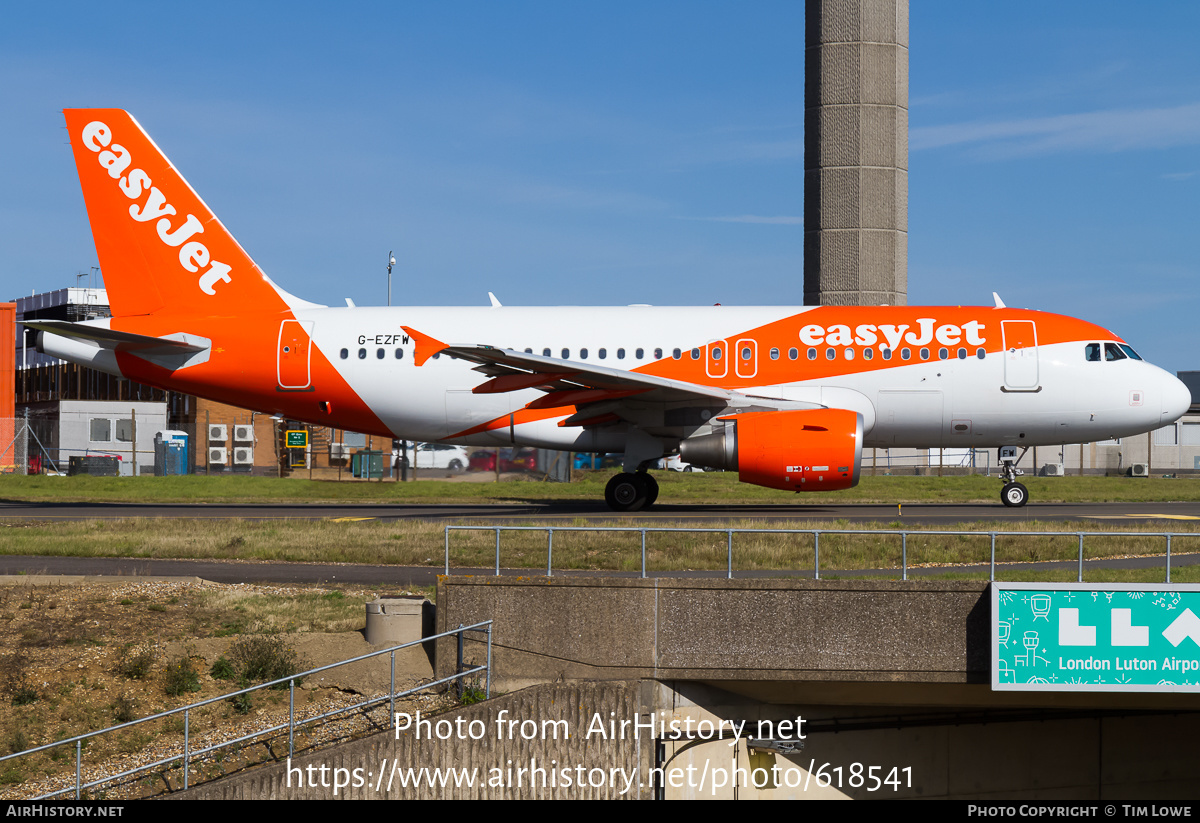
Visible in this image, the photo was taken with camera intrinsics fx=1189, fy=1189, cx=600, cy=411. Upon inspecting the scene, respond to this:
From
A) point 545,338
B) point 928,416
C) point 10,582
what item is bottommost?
point 10,582

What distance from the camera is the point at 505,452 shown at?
41.2 meters

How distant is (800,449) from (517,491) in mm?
14129

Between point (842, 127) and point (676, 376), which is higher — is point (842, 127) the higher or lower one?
the higher one

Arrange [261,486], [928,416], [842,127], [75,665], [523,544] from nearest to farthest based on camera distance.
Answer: [75,665] < [523,544] < [928,416] < [261,486] < [842,127]

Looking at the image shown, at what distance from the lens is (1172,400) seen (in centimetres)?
2847

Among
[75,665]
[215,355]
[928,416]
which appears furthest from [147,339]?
[928,416]

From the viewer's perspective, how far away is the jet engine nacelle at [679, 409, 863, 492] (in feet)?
84.3

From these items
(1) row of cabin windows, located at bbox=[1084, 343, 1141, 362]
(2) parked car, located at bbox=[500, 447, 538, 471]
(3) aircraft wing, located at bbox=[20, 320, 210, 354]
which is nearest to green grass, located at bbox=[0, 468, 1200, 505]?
(2) parked car, located at bbox=[500, 447, 538, 471]

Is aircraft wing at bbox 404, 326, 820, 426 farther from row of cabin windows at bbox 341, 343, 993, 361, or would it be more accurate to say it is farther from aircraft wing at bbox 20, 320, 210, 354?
aircraft wing at bbox 20, 320, 210, 354

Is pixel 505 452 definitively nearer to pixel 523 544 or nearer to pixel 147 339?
pixel 147 339

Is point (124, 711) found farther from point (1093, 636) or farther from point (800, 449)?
point (800, 449)

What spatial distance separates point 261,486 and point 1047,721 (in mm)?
28858

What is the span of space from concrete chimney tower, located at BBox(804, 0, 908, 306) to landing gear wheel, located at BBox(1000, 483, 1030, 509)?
48.9 metres

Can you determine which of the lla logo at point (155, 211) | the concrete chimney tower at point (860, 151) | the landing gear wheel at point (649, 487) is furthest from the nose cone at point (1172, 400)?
the concrete chimney tower at point (860, 151)
